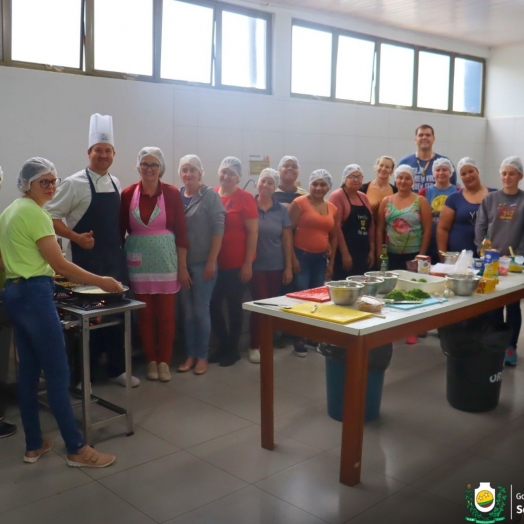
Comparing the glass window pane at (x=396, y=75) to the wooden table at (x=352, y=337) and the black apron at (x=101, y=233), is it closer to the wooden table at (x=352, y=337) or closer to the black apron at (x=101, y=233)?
the black apron at (x=101, y=233)

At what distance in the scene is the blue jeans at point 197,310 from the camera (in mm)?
3834

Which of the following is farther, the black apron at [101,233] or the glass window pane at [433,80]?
the glass window pane at [433,80]

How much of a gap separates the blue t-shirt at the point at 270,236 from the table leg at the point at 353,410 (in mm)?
1789

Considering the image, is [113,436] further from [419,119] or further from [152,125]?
[419,119]

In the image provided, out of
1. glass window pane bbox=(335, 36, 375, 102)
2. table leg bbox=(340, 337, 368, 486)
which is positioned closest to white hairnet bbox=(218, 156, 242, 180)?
table leg bbox=(340, 337, 368, 486)

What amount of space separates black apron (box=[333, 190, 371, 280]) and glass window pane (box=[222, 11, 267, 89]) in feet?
5.54

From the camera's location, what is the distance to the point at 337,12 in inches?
225

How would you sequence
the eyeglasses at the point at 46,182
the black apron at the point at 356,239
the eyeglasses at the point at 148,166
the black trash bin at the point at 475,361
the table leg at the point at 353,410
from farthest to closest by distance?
the black apron at the point at 356,239
the eyeglasses at the point at 148,166
the black trash bin at the point at 475,361
the eyeglasses at the point at 46,182
the table leg at the point at 353,410

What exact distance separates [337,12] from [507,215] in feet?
9.50

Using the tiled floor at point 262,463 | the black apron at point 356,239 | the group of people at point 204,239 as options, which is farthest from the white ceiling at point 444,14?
the tiled floor at point 262,463

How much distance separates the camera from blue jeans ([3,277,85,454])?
241 centimetres

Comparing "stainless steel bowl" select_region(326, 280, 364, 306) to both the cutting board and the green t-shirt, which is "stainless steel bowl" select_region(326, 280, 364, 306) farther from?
the green t-shirt

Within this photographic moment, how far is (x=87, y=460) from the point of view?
2.57 meters

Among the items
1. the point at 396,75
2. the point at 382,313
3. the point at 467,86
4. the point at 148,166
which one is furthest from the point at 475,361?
the point at 467,86
